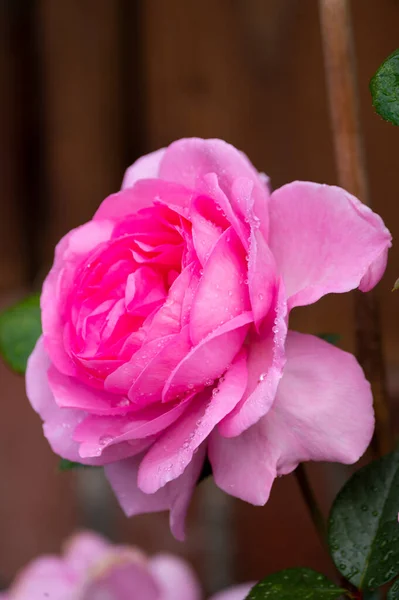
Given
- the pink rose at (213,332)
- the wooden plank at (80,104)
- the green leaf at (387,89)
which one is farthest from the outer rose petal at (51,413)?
the wooden plank at (80,104)

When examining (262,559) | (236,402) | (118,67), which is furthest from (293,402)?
(118,67)

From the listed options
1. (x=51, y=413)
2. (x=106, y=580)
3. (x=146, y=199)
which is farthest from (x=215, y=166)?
(x=106, y=580)

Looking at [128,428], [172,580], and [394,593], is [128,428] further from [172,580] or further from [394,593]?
[172,580]

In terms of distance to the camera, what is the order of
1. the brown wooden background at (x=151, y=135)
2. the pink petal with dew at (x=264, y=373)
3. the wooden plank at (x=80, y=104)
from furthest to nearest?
the wooden plank at (x=80, y=104)
the brown wooden background at (x=151, y=135)
the pink petal with dew at (x=264, y=373)

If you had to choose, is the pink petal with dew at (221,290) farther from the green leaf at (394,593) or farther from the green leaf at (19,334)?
the green leaf at (19,334)

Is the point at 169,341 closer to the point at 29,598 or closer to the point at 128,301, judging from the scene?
the point at 128,301

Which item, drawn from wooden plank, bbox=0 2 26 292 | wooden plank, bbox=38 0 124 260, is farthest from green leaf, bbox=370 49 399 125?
wooden plank, bbox=0 2 26 292
